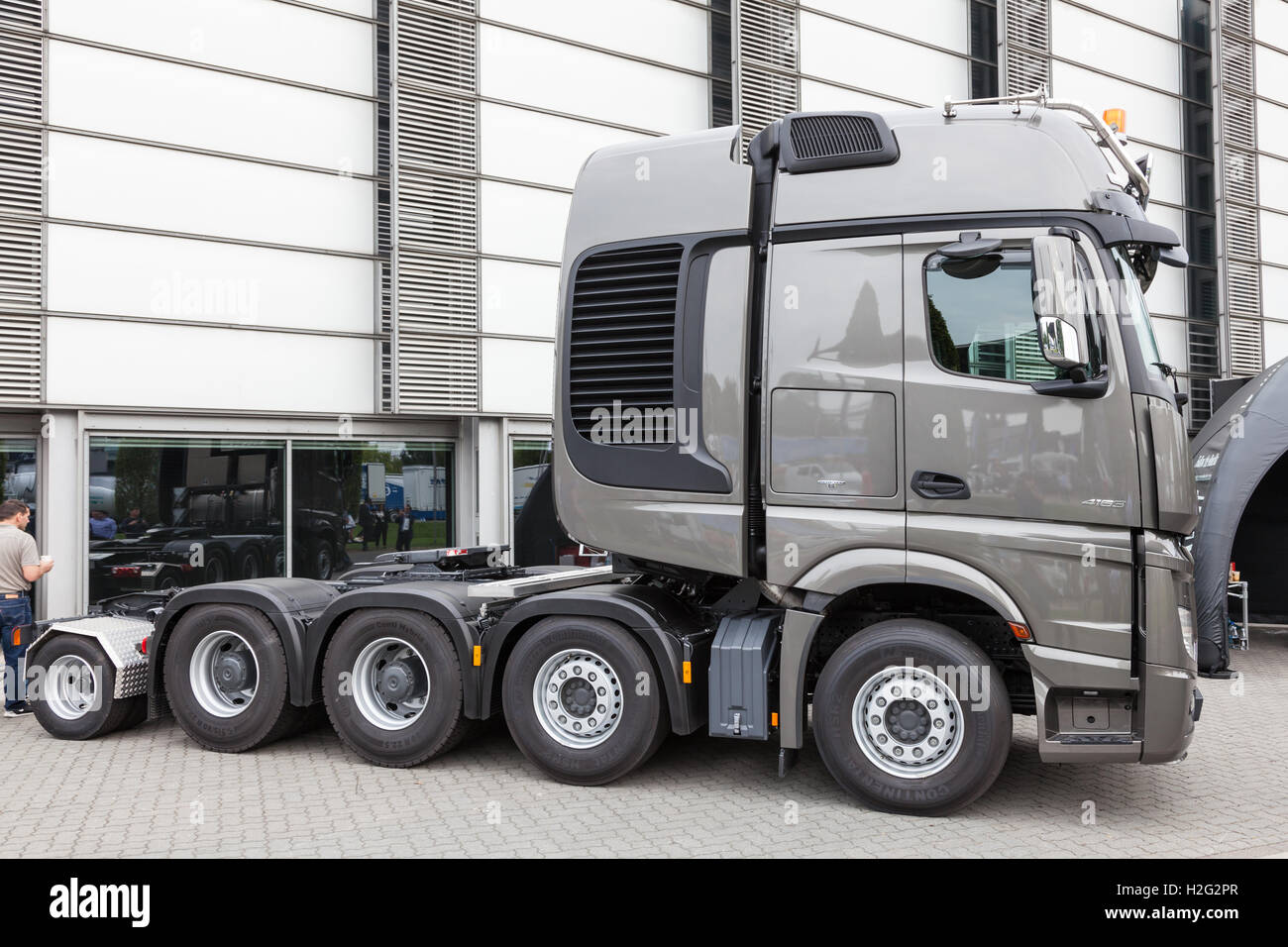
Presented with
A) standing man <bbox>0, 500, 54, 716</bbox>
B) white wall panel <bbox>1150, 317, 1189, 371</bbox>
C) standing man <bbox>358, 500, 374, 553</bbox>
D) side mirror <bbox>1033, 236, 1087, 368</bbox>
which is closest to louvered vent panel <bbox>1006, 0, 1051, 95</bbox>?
white wall panel <bbox>1150, 317, 1189, 371</bbox>

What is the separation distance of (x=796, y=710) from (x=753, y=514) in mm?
1121

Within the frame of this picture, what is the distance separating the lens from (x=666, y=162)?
6277 millimetres

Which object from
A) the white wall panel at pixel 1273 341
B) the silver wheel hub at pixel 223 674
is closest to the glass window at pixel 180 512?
the silver wheel hub at pixel 223 674

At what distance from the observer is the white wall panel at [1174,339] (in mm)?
18766

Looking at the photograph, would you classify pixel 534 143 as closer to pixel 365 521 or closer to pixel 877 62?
pixel 365 521

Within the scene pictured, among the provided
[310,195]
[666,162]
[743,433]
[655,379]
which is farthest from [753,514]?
[310,195]

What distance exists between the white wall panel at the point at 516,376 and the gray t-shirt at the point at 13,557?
20.5 ft

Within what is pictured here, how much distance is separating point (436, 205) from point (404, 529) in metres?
4.25

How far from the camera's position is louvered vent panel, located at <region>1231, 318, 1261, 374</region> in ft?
63.5

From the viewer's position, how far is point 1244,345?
1944 cm

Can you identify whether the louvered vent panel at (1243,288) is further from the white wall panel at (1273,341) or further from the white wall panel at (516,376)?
the white wall panel at (516,376)

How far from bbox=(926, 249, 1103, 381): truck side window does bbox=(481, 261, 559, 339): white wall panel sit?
877 centimetres

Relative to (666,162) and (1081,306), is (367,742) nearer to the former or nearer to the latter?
(666,162)

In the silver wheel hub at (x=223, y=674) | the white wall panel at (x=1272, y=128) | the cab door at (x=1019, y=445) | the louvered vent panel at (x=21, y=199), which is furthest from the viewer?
the white wall panel at (x=1272, y=128)
